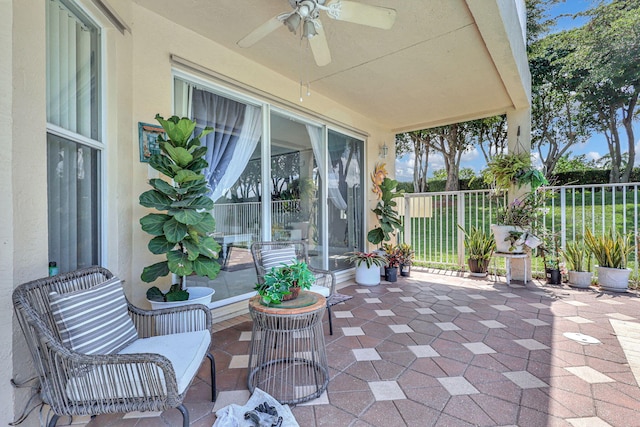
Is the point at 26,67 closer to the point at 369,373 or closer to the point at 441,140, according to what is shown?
the point at 369,373

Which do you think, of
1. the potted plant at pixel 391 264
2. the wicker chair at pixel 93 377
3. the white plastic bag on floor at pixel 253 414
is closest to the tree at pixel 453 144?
the potted plant at pixel 391 264

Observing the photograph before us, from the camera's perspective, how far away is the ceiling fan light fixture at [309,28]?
2.21 m

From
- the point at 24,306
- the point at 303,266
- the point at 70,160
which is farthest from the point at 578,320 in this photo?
the point at 70,160

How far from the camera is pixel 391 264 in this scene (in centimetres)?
509

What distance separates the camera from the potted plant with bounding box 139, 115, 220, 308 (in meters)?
2.18

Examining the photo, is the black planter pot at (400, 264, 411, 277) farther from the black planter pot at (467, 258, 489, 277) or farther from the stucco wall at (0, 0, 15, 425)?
the stucco wall at (0, 0, 15, 425)

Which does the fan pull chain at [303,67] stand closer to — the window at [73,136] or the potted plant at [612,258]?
the window at [73,136]

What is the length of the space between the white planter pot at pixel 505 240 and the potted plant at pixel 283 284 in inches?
157

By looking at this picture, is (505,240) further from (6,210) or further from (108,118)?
(6,210)

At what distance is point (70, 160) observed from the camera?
1.95 metres

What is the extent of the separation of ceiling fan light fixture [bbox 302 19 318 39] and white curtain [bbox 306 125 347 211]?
2.18 metres

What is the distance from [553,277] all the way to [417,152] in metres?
8.73

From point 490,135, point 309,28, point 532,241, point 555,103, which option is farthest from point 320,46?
point 555,103

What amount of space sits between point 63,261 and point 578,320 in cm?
465
